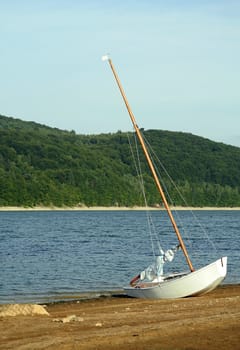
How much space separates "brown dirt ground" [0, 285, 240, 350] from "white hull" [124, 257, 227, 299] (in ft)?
15.1

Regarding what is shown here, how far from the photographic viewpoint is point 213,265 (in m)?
29.4

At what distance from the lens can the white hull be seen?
29.2m

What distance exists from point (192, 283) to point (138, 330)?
11475 mm

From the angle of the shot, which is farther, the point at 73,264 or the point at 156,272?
the point at 73,264

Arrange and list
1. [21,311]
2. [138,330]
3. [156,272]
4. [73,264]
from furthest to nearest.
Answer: [73,264] < [156,272] < [21,311] < [138,330]

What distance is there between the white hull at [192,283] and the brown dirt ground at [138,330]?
4600mm

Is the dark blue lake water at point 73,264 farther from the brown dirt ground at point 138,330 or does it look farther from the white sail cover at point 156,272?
the brown dirt ground at point 138,330

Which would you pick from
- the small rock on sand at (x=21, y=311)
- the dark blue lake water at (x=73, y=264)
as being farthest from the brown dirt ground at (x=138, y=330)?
the dark blue lake water at (x=73, y=264)

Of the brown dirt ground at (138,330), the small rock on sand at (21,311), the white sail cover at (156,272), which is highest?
the white sail cover at (156,272)

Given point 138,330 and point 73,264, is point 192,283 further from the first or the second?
point 73,264

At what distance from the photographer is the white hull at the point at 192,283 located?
29156 mm

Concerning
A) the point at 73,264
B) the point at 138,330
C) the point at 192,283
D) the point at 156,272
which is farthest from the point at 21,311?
the point at 73,264

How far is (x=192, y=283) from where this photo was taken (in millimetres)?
29203

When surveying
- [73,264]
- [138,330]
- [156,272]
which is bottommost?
[138,330]
